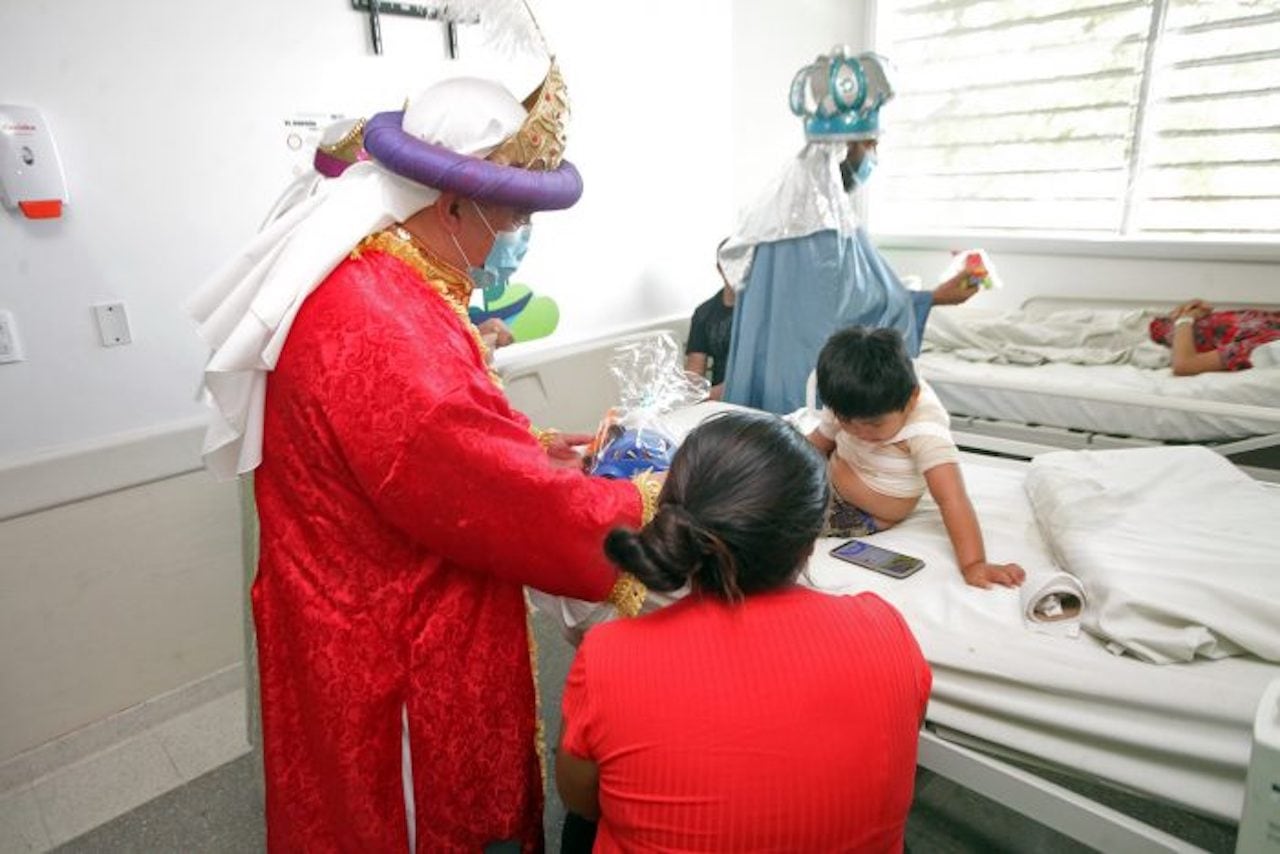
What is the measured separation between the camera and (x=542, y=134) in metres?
1.09

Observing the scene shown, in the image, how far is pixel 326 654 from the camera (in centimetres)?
105

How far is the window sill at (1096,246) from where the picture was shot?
320cm

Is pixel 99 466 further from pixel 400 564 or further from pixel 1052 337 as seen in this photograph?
pixel 1052 337

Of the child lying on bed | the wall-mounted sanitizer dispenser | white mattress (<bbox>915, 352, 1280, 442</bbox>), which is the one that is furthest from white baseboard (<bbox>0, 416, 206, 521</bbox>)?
the child lying on bed

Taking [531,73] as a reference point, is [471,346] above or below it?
below

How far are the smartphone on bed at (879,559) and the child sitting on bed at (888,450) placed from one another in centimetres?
6

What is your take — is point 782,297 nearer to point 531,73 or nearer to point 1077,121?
point 531,73

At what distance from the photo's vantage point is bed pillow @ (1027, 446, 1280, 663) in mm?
1138

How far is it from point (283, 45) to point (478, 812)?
2.02 metres

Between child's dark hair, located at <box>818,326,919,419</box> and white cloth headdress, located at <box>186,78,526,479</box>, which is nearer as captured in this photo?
white cloth headdress, located at <box>186,78,526,479</box>

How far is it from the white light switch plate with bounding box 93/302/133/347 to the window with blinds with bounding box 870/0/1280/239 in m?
3.55

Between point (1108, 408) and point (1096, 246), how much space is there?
1.33m

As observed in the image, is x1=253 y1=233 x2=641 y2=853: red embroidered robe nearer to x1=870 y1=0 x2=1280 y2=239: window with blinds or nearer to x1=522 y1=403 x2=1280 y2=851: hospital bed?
x1=522 y1=403 x2=1280 y2=851: hospital bed

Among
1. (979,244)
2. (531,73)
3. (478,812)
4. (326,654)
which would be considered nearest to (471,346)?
(326,654)
